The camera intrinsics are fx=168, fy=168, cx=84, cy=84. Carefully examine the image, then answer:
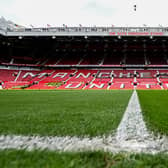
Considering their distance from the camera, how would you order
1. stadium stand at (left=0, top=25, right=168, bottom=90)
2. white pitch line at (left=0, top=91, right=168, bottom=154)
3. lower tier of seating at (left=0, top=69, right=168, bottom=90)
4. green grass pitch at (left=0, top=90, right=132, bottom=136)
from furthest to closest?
1. stadium stand at (left=0, top=25, right=168, bottom=90)
2. lower tier of seating at (left=0, top=69, right=168, bottom=90)
3. green grass pitch at (left=0, top=90, right=132, bottom=136)
4. white pitch line at (left=0, top=91, right=168, bottom=154)

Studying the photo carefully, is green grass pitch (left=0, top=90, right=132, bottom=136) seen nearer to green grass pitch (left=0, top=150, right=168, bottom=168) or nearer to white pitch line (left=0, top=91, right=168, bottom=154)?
white pitch line (left=0, top=91, right=168, bottom=154)

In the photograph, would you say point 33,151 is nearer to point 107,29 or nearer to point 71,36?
point 71,36

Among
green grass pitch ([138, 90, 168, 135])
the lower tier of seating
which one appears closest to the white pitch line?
green grass pitch ([138, 90, 168, 135])

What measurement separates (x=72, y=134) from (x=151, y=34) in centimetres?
2493

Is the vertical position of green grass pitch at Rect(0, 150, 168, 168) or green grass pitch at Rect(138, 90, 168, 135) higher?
green grass pitch at Rect(0, 150, 168, 168)

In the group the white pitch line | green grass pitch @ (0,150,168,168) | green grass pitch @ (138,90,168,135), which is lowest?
green grass pitch @ (138,90,168,135)

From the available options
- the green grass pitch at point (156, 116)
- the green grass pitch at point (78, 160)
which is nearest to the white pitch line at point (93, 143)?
the green grass pitch at point (78, 160)

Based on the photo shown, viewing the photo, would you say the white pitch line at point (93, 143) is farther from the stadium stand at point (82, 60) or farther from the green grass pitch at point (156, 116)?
the stadium stand at point (82, 60)

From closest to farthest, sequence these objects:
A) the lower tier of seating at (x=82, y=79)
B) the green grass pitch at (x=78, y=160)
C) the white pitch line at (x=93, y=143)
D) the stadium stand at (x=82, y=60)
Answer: the green grass pitch at (x=78, y=160)
the white pitch line at (x=93, y=143)
the lower tier of seating at (x=82, y=79)
the stadium stand at (x=82, y=60)

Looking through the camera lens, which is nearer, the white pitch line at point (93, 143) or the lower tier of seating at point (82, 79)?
the white pitch line at point (93, 143)

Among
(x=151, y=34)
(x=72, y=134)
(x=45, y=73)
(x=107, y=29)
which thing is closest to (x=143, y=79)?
(x=151, y=34)

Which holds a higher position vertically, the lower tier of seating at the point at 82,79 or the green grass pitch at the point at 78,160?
the lower tier of seating at the point at 82,79

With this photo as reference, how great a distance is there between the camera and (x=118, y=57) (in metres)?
28.1

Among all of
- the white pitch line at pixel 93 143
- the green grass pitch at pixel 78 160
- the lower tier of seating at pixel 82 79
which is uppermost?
the lower tier of seating at pixel 82 79
